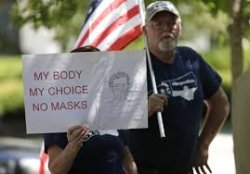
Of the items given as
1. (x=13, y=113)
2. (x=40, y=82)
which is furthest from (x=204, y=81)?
(x=13, y=113)

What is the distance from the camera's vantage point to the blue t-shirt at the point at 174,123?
5441mm

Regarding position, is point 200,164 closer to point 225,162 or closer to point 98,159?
point 98,159

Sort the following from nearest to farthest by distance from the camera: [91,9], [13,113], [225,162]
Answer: [91,9], [225,162], [13,113]

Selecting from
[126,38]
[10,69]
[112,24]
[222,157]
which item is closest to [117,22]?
[112,24]

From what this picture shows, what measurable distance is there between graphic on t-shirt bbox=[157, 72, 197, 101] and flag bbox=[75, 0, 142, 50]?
908mm

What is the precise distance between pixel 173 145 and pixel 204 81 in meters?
0.52

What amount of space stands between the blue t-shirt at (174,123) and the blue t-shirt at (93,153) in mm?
489

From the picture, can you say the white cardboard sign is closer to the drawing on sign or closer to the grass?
the drawing on sign

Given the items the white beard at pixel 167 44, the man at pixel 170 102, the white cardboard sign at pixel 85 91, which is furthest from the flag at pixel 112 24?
the white cardboard sign at pixel 85 91

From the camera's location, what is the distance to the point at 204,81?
18.8 feet

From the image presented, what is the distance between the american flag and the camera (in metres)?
6.36

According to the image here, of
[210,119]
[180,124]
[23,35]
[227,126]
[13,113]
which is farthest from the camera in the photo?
[23,35]

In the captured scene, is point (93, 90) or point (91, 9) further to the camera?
point (91, 9)

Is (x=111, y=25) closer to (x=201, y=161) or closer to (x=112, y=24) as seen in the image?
(x=112, y=24)
